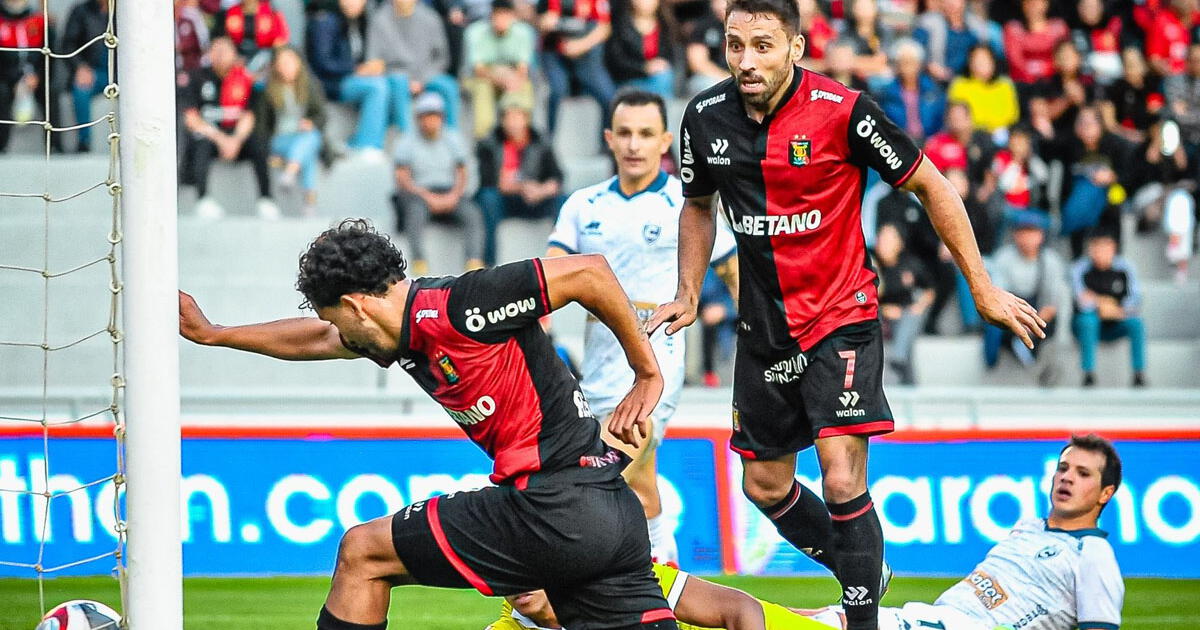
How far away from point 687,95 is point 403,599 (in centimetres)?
697

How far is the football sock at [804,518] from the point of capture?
19.5ft

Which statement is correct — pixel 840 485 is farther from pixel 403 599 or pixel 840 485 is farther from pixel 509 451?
pixel 403 599

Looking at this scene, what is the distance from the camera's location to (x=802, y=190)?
5.53 metres

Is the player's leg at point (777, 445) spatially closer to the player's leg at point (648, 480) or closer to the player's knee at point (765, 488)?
the player's knee at point (765, 488)

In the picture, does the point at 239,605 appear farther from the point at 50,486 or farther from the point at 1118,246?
the point at 1118,246

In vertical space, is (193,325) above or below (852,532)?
above

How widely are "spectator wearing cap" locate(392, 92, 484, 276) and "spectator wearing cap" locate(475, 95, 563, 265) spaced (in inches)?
5.6

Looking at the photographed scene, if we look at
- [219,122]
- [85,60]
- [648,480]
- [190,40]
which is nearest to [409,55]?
[219,122]

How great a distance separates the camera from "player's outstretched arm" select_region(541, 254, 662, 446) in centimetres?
461

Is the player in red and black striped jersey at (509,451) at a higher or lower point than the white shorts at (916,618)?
higher

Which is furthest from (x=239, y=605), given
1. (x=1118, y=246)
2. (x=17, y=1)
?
(x=1118, y=246)

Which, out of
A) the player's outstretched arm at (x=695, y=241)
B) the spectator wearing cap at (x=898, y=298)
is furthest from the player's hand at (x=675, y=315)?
the spectator wearing cap at (x=898, y=298)

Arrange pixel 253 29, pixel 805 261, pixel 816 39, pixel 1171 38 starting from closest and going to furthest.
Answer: pixel 805 261 → pixel 253 29 → pixel 816 39 → pixel 1171 38

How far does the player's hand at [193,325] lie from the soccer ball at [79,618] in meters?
1.08
